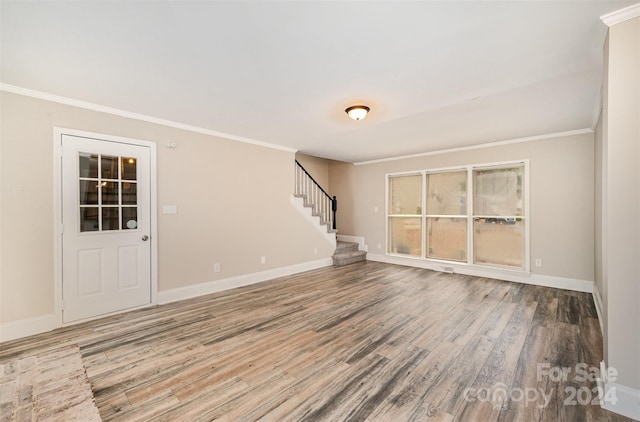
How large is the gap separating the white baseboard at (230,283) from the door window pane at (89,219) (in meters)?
1.22

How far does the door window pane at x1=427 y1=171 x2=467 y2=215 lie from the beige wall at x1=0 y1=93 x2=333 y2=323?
8.78 ft

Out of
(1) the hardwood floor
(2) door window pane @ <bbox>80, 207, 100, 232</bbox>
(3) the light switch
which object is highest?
(3) the light switch

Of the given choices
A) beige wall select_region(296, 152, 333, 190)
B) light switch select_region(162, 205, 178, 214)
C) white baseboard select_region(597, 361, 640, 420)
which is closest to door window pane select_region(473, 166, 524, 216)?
white baseboard select_region(597, 361, 640, 420)

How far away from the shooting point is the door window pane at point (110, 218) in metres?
3.40

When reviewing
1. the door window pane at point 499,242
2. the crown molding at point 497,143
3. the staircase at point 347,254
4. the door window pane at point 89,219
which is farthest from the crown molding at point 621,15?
the staircase at point 347,254

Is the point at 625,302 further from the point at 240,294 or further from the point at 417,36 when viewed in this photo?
the point at 240,294

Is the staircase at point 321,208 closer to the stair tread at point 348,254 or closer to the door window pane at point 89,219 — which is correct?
the stair tread at point 348,254

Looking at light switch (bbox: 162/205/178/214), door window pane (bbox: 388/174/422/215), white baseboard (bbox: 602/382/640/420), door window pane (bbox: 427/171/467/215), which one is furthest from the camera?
door window pane (bbox: 388/174/422/215)

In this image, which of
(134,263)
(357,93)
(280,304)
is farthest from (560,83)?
(134,263)

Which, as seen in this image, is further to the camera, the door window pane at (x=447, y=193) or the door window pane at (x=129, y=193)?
the door window pane at (x=447, y=193)

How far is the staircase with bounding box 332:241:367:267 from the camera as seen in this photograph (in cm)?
643

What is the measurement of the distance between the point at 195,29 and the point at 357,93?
1.70 m

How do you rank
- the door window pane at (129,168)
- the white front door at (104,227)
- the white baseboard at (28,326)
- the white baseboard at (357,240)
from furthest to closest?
the white baseboard at (357,240) < the door window pane at (129,168) < the white front door at (104,227) < the white baseboard at (28,326)

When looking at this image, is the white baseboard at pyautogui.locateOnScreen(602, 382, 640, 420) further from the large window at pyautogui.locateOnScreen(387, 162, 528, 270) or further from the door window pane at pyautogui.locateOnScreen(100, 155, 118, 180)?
the door window pane at pyautogui.locateOnScreen(100, 155, 118, 180)
